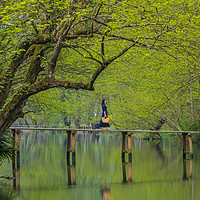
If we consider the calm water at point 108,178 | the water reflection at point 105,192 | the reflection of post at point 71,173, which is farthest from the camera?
the reflection of post at point 71,173

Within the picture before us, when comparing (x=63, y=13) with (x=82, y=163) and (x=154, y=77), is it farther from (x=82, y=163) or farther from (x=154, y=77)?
(x=154, y=77)

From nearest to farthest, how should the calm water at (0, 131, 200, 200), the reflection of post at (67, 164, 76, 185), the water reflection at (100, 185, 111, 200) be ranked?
the water reflection at (100, 185, 111, 200)
the calm water at (0, 131, 200, 200)
the reflection of post at (67, 164, 76, 185)

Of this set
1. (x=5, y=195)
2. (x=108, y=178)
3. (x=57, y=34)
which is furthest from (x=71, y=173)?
(x=57, y=34)

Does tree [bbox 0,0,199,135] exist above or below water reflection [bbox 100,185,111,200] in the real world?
above

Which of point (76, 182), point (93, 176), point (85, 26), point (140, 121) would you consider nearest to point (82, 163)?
point (93, 176)

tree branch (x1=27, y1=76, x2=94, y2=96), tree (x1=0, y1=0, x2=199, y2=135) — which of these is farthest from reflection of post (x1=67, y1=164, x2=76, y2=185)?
tree branch (x1=27, y1=76, x2=94, y2=96)

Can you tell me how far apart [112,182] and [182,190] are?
107 inches

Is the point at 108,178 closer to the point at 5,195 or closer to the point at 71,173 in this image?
the point at 71,173

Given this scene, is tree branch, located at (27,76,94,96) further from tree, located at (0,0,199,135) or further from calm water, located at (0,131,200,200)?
calm water, located at (0,131,200,200)

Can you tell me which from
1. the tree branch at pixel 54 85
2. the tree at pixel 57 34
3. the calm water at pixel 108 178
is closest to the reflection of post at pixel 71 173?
the calm water at pixel 108 178

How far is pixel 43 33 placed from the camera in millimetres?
13938

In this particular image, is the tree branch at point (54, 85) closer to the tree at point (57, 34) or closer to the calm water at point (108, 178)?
the tree at point (57, 34)

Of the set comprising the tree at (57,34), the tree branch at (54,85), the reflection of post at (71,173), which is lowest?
the reflection of post at (71,173)

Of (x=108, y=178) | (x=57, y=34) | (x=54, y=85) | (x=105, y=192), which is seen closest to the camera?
(x=54, y=85)
